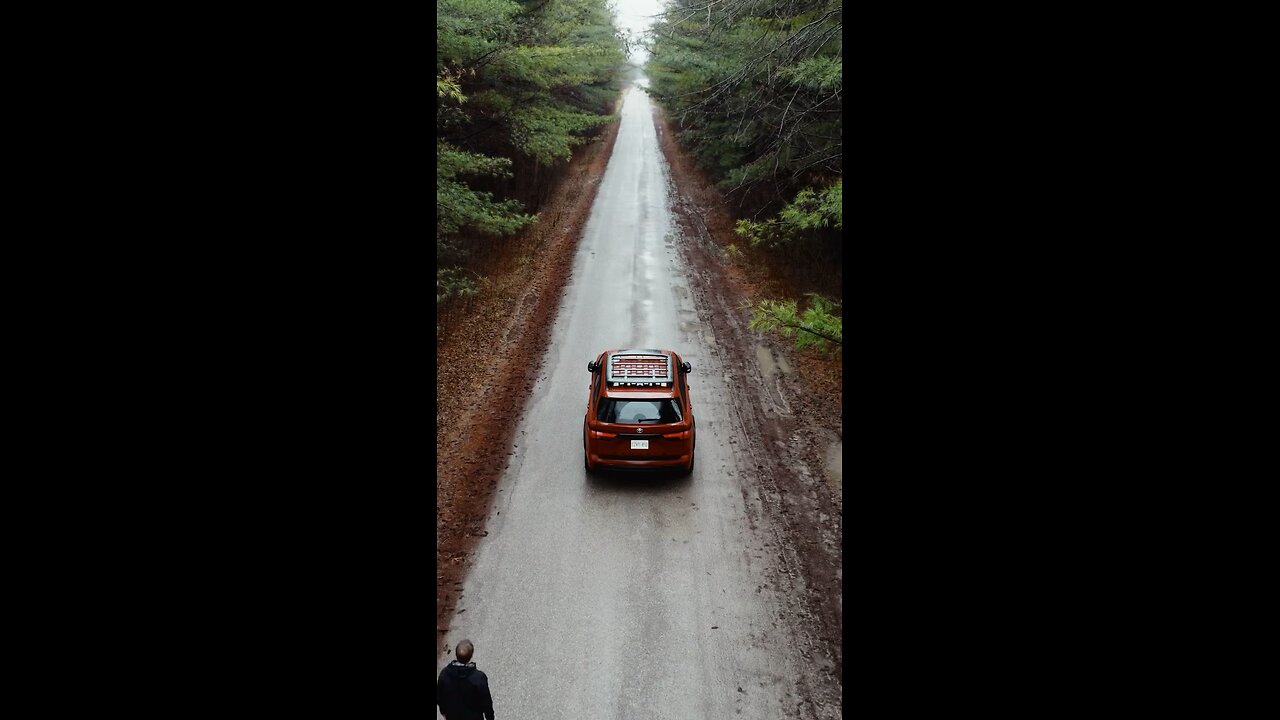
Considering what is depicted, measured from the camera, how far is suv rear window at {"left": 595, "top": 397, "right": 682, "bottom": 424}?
9859 millimetres

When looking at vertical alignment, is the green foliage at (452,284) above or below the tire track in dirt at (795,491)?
above

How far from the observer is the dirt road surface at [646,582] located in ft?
22.2

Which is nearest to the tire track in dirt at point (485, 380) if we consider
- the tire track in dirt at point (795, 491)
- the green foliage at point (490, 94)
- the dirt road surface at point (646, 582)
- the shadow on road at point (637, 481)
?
the dirt road surface at point (646, 582)

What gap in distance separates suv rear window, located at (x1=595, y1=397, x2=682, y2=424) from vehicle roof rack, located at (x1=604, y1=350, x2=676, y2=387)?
0.27 metres

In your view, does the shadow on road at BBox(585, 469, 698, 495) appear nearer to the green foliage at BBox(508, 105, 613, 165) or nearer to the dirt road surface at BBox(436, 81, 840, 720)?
the dirt road surface at BBox(436, 81, 840, 720)

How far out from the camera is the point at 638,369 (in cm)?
1030

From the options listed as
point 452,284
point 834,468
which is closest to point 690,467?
point 834,468

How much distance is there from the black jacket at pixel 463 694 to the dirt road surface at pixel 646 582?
0.95 metres

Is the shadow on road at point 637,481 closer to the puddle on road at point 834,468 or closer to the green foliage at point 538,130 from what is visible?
the puddle on road at point 834,468

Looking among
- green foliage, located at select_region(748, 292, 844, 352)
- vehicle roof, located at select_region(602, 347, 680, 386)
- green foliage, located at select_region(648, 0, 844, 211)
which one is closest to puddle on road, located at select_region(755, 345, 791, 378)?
green foliage, located at select_region(648, 0, 844, 211)

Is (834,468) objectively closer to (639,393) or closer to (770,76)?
(639,393)

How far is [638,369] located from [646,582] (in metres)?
3.20
